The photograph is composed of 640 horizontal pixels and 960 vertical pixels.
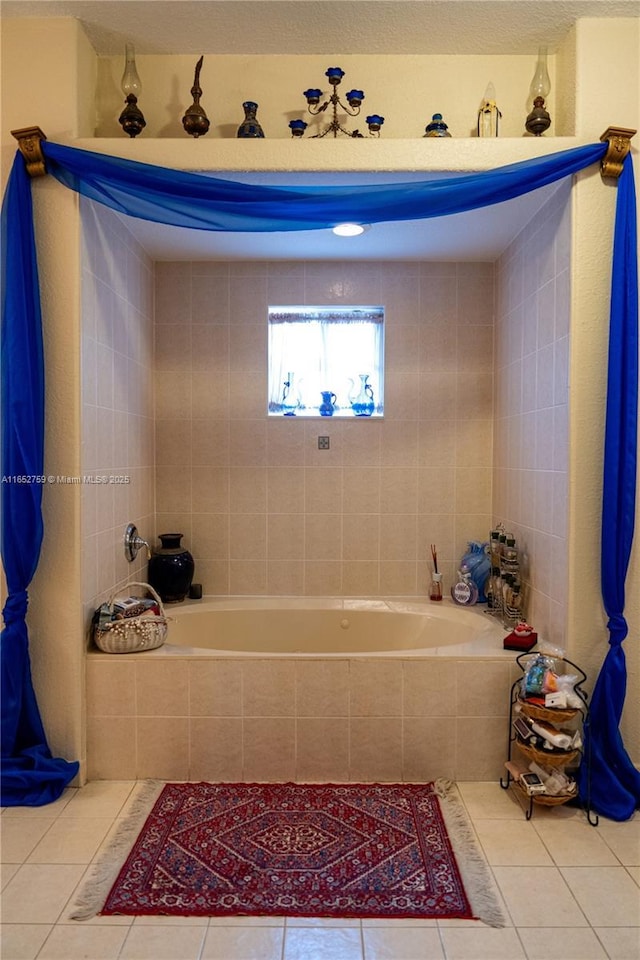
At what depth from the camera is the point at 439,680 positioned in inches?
90.0

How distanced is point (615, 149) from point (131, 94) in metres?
1.77

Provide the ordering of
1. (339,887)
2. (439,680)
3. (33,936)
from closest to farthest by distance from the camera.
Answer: (33,936) → (339,887) → (439,680)

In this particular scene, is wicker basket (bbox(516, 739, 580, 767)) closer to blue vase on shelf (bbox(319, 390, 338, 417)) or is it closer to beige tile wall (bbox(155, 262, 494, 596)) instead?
beige tile wall (bbox(155, 262, 494, 596))

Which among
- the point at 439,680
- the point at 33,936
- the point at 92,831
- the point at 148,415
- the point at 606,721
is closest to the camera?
the point at 33,936

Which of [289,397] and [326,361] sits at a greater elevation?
[326,361]

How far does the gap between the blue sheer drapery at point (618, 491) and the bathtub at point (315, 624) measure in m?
0.81

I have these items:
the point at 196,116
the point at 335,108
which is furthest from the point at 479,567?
the point at 196,116

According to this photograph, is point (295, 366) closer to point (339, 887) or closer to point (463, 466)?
point (463, 466)

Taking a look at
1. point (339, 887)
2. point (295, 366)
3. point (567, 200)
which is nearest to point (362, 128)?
point (567, 200)

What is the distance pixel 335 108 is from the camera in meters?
2.33

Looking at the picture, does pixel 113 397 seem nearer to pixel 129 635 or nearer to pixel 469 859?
pixel 129 635

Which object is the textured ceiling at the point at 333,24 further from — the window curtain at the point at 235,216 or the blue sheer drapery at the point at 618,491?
the blue sheer drapery at the point at 618,491

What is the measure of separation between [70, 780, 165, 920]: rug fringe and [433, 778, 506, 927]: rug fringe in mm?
997

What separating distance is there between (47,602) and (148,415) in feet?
4.00
